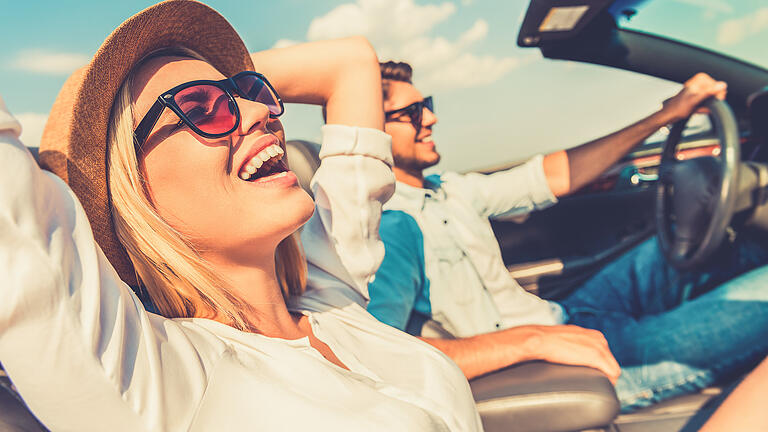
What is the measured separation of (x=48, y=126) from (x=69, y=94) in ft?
0.22

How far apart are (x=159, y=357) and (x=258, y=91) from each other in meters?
0.71

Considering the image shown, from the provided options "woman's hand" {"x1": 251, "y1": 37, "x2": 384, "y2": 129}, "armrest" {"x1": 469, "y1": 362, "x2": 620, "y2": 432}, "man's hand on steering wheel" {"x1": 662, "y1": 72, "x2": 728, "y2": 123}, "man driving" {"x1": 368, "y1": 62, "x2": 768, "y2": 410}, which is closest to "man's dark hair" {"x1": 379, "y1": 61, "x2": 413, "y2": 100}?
"man driving" {"x1": 368, "y1": 62, "x2": 768, "y2": 410}

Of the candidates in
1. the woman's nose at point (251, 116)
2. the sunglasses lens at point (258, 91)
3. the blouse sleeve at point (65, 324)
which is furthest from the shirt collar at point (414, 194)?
the blouse sleeve at point (65, 324)

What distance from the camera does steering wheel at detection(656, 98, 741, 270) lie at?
182 cm

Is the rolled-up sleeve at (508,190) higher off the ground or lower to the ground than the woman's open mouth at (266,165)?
lower

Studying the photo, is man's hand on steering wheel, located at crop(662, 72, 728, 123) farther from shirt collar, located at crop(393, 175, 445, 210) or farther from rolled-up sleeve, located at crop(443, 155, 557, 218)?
shirt collar, located at crop(393, 175, 445, 210)

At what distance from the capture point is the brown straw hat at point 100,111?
798 mm

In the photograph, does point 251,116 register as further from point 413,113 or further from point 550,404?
point 413,113

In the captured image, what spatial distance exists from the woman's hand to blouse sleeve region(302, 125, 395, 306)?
92 mm

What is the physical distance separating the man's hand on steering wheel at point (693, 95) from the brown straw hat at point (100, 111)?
2.09 m

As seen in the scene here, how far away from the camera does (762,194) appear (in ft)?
6.69

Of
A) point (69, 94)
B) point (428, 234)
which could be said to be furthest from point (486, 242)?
point (69, 94)

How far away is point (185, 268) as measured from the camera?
3.20 feet

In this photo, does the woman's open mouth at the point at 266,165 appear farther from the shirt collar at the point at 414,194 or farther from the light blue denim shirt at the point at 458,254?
the shirt collar at the point at 414,194
